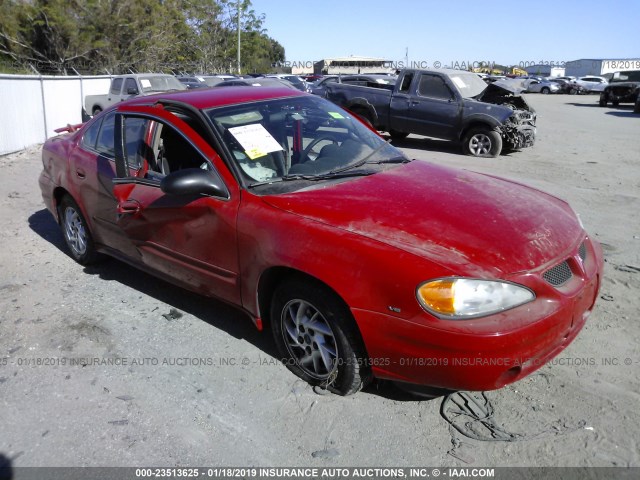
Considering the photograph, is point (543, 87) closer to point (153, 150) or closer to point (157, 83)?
point (157, 83)

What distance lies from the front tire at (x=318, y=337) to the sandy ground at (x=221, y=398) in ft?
0.41

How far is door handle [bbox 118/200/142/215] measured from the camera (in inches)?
161

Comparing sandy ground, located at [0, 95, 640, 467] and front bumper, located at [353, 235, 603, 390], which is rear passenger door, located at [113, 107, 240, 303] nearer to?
sandy ground, located at [0, 95, 640, 467]

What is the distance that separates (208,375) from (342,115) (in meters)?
2.29

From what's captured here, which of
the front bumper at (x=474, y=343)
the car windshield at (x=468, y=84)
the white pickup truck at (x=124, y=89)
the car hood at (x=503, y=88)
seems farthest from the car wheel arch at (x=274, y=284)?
the white pickup truck at (x=124, y=89)

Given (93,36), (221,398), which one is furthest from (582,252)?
(93,36)

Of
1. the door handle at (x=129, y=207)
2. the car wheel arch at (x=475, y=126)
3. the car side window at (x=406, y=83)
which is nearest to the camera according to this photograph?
the door handle at (x=129, y=207)

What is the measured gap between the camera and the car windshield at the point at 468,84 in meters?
12.7

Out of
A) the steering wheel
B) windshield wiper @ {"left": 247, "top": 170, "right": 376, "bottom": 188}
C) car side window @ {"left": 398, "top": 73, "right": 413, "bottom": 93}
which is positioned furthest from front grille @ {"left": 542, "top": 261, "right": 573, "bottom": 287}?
car side window @ {"left": 398, "top": 73, "right": 413, "bottom": 93}

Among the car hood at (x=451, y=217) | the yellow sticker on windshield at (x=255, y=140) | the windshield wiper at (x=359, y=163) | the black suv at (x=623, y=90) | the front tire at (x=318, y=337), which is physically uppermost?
the black suv at (x=623, y=90)

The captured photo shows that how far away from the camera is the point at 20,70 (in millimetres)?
27312

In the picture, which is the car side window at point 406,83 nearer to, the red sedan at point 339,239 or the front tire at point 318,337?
the red sedan at point 339,239

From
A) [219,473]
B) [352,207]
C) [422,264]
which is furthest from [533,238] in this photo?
[219,473]

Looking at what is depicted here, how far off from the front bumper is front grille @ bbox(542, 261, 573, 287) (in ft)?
0.13
